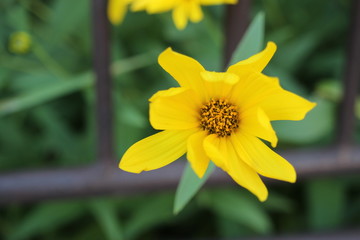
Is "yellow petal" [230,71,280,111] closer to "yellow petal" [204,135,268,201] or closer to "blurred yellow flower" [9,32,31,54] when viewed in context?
"yellow petal" [204,135,268,201]

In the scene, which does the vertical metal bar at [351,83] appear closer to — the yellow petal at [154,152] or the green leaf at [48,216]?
the yellow petal at [154,152]

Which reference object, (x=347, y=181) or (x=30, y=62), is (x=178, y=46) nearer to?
(x=30, y=62)

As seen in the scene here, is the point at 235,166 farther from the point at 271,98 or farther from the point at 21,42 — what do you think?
the point at 21,42

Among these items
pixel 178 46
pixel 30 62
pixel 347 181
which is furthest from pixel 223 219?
pixel 30 62

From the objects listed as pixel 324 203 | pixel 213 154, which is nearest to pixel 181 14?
pixel 213 154

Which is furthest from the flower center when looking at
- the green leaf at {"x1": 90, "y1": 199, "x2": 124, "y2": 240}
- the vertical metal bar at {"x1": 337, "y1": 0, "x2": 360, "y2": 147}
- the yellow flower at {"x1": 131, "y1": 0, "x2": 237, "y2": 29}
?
the green leaf at {"x1": 90, "y1": 199, "x2": 124, "y2": 240}

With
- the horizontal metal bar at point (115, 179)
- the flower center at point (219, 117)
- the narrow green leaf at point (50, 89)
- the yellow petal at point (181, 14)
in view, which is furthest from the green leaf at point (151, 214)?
the flower center at point (219, 117)

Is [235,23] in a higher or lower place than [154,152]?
higher
